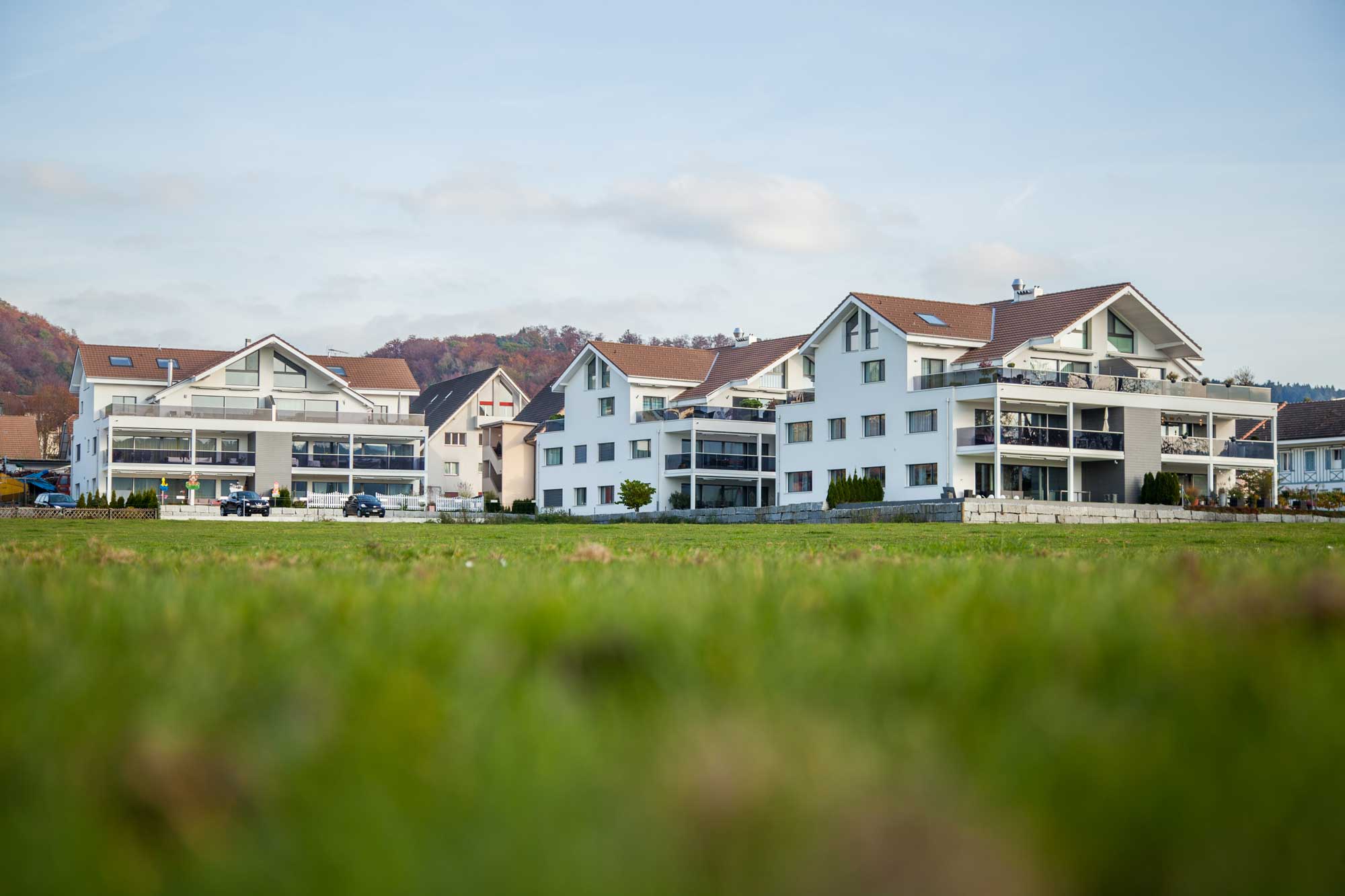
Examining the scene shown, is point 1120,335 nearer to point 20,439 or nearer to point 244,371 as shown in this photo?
point 244,371

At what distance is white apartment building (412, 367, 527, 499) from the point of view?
8894 centimetres

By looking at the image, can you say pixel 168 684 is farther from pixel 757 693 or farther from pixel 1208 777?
pixel 1208 777

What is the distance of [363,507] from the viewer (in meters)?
60.8

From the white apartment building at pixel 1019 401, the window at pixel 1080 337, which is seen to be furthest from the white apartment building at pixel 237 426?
the window at pixel 1080 337

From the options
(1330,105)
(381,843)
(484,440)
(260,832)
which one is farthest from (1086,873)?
(484,440)

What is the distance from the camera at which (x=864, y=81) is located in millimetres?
33094

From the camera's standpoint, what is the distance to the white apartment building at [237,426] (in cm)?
7000

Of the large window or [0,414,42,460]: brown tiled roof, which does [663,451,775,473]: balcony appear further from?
[0,414,42,460]: brown tiled roof

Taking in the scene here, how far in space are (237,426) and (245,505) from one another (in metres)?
12.4

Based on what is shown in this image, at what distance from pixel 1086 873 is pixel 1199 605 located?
221 cm

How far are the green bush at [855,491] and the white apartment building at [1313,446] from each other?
40.0 metres

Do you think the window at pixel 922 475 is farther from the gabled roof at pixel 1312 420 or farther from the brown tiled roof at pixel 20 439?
the brown tiled roof at pixel 20 439

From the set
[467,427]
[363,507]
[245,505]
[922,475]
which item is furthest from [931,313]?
[467,427]

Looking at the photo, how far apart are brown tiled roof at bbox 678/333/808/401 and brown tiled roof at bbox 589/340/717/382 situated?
26.7 inches
